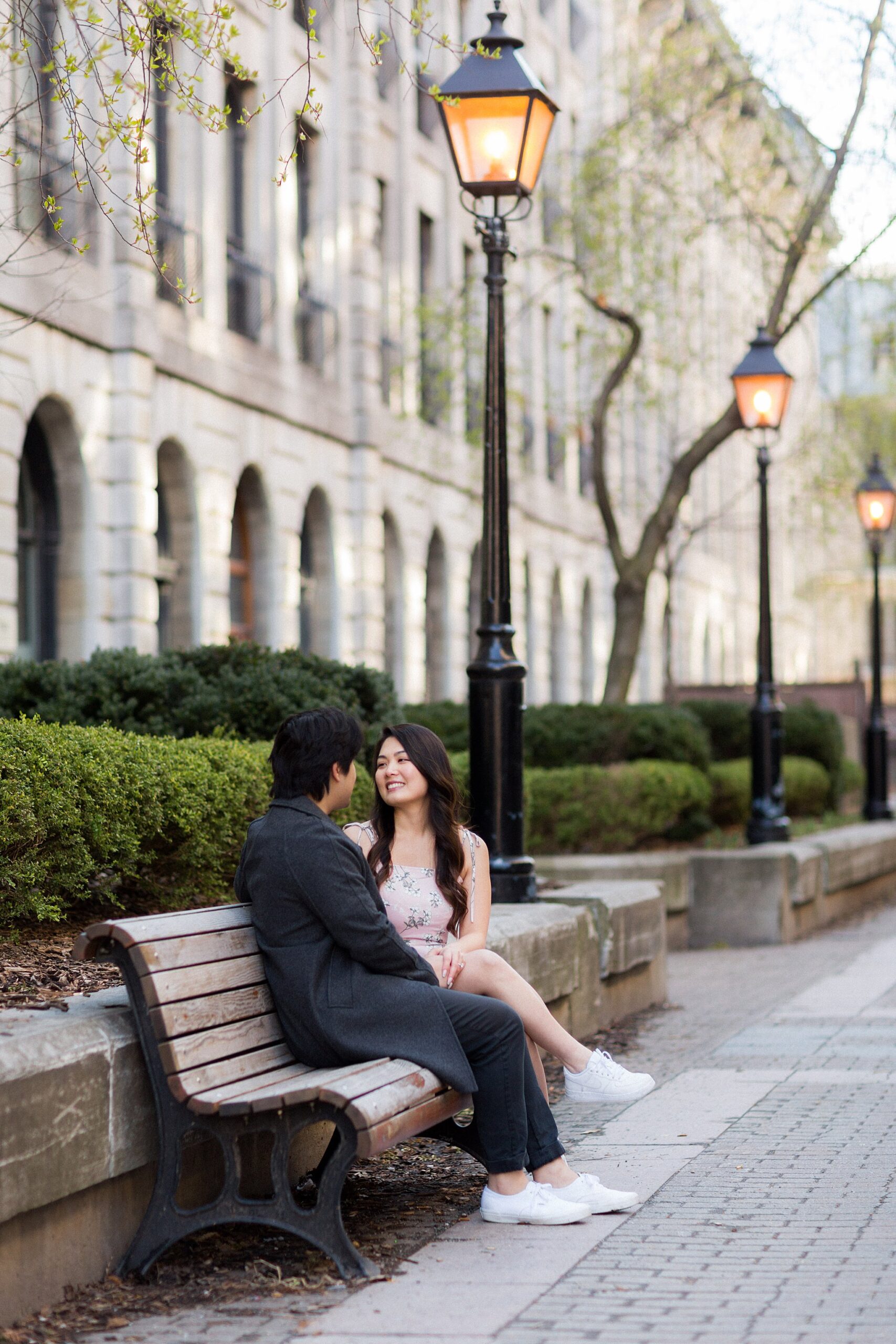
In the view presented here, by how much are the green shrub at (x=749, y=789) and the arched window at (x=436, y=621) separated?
22.4 ft

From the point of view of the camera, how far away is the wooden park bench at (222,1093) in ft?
15.6

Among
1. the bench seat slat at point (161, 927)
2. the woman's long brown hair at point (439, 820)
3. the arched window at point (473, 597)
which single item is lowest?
the bench seat slat at point (161, 927)

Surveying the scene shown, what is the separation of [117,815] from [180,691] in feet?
11.5

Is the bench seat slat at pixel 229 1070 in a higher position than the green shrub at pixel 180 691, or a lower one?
lower

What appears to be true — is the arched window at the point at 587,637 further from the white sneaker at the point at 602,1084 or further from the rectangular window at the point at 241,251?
the white sneaker at the point at 602,1084

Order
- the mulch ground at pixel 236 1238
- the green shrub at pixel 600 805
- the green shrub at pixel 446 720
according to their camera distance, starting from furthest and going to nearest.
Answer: the green shrub at pixel 446 720, the green shrub at pixel 600 805, the mulch ground at pixel 236 1238

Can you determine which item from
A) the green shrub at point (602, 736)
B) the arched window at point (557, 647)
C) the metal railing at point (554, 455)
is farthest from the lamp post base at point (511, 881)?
the arched window at point (557, 647)

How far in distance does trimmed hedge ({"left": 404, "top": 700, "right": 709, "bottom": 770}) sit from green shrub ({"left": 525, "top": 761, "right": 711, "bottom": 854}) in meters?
0.36

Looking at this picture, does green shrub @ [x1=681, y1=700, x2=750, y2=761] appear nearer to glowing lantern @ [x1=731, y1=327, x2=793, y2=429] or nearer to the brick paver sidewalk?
glowing lantern @ [x1=731, y1=327, x2=793, y2=429]

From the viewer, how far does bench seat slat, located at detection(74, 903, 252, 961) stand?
4.71 m

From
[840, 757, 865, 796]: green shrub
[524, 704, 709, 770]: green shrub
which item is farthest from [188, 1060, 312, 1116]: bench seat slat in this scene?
[840, 757, 865, 796]: green shrub

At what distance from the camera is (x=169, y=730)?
379 inches

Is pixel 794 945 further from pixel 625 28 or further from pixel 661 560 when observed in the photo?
pixel 661 560

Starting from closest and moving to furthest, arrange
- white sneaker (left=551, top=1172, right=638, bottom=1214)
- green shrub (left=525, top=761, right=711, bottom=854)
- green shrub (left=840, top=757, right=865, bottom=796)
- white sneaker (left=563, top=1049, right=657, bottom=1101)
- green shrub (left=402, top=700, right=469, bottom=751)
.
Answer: white sneaker (left=551, top=1172, right=638, bottom=1214) → white sneaker (left=563, top=1049, right=657, bottom=1101) → green shrub (left=525, top=761, right=711, bottom=854) → green shrub (left=402, top=700, right=469, bottom=751) → green shrub (left=840, top=757, right=865, bottom=796)
